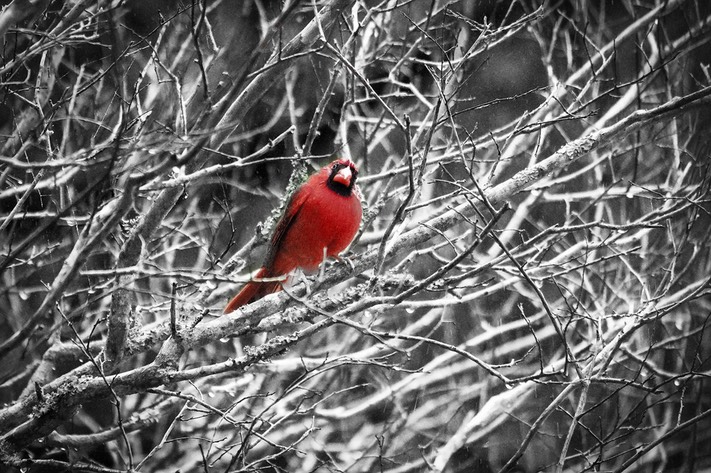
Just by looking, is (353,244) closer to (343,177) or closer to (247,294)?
(343,177)

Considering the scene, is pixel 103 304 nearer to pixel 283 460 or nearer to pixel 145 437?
pixel 145 437

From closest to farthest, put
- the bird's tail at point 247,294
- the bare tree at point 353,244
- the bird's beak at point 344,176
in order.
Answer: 1. the bare tree at point 353,244
2. the bird's tail at point 247,294
3. the bird's beak at point 344,176

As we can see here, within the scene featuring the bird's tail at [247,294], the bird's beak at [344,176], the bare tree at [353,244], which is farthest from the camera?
the bird's beak at [344,176]

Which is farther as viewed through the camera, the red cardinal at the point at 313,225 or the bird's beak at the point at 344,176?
the bird's beak at the point at 344,176

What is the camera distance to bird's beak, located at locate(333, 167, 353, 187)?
4.90m

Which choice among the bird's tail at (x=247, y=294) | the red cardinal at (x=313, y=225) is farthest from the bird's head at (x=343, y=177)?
the bird's tail at (x=247, y=294)

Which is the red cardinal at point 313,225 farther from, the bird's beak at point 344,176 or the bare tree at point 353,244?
the bare tree at point 353,244

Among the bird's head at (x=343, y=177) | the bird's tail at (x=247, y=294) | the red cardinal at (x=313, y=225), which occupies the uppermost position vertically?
the bird's head at (x=343, y=177)

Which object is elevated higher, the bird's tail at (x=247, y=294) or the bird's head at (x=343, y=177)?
the bird's head at (x=343, y=177)

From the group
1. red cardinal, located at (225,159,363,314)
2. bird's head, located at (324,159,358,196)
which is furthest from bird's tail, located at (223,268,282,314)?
bird's head, located at (324,159,358,196)

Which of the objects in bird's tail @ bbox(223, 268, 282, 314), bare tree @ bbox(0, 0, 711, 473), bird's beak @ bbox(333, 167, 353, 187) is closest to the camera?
bare tree @ bbox(0, 0, 711, 473)

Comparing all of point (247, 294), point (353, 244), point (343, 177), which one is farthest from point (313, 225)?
point (247, 294)

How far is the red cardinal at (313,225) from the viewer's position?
188 inches

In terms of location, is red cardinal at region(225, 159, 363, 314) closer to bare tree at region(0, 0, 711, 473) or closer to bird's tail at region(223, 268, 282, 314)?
bird's tail at region(223, 268, 282, 314)
